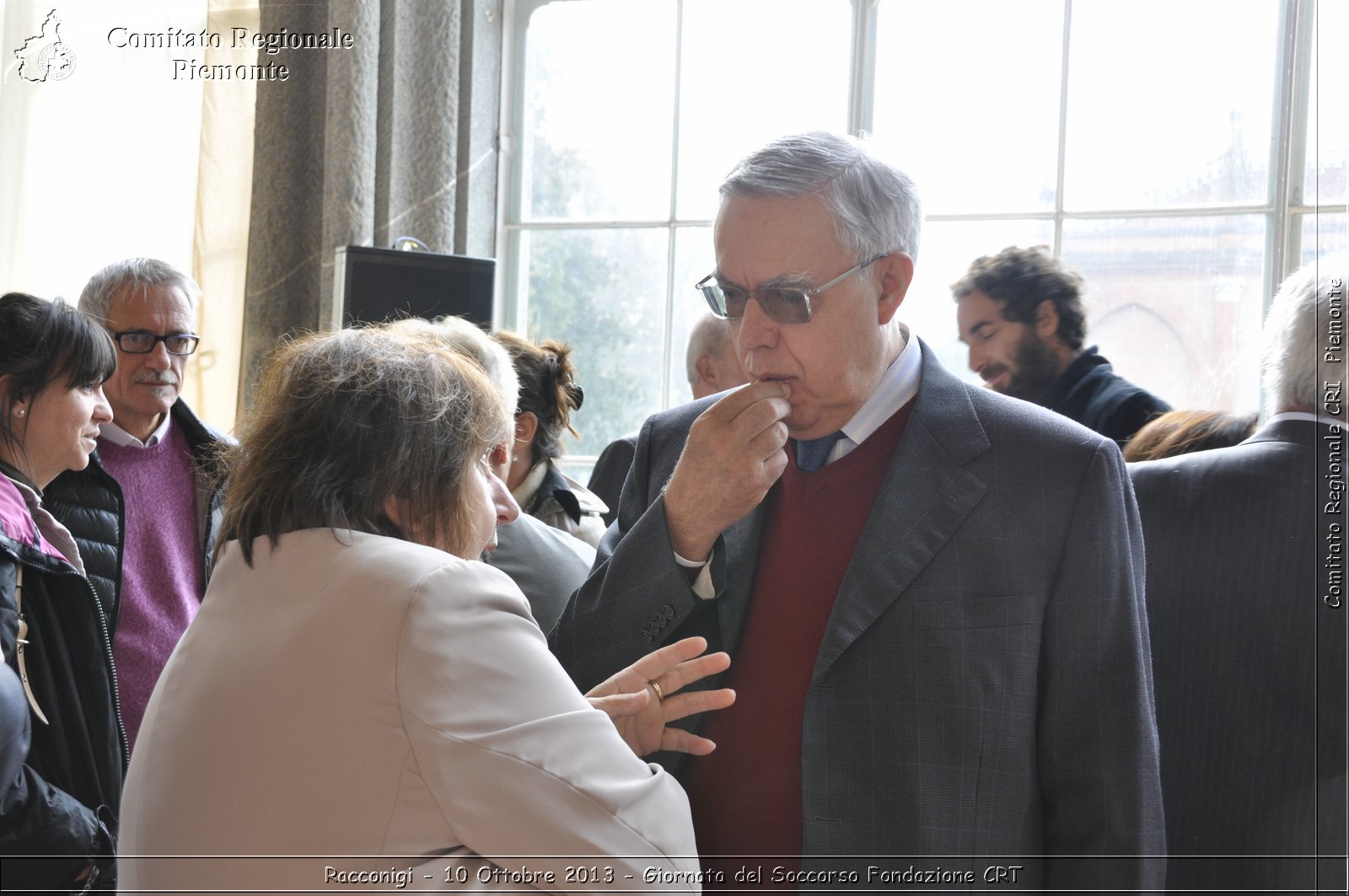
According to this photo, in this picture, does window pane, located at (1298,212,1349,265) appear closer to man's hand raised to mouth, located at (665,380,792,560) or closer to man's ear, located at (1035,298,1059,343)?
man's ear, located at (1035,298,1059,343)

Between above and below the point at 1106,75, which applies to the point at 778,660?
below

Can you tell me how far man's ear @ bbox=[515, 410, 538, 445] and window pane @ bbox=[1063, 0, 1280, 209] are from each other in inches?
106

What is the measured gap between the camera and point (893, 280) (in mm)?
1815

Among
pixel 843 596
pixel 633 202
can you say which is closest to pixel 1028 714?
pixel 843 596

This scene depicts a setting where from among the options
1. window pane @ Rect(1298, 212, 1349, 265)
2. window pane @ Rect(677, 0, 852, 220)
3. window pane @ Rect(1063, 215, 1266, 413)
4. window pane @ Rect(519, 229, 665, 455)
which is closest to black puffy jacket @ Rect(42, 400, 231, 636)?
window pane @ Rect(519, 229, 665, 455)

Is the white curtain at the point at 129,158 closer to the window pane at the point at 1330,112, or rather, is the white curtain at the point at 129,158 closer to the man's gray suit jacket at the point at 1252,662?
the man's gray suit jacket at the point at 1252,662

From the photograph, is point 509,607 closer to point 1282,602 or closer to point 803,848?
point 803,848

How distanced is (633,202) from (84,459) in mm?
3144

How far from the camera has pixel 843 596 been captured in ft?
5.41

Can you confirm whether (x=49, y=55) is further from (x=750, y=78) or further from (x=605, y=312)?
(x=750, y=78)

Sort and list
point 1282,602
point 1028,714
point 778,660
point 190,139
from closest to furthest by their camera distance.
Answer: point 1028,714, point 778,660, point 1282,602, point 190,139

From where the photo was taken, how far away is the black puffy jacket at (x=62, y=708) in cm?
188

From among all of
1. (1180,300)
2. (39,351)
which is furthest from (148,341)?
(1180,300)

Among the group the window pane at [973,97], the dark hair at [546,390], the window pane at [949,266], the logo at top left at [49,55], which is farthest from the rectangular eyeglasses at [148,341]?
the window pane at [973,97]
